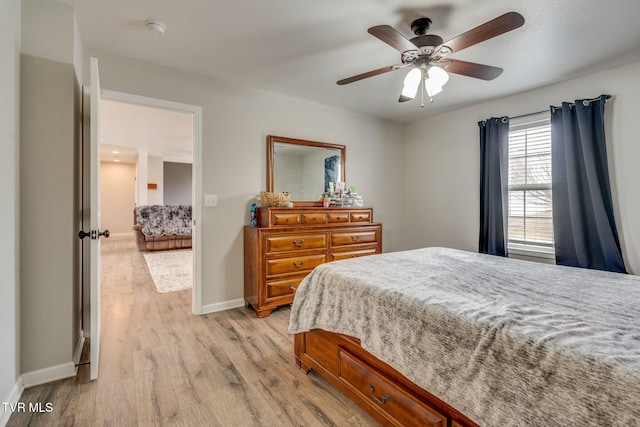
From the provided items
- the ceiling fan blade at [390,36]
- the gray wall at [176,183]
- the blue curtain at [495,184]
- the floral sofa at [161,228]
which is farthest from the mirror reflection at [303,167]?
the gray wall at [176,183]

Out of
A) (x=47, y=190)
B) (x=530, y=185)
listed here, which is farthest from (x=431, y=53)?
(x=47, y=190)

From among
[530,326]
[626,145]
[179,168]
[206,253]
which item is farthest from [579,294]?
[179,168]

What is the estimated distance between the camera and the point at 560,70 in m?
2.70

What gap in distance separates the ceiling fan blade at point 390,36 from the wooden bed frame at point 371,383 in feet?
5.49

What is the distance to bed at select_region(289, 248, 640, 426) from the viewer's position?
0.83 m

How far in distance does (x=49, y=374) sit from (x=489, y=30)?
327 centimetres

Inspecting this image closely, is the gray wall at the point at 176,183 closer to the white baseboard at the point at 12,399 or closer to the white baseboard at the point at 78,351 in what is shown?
the white baseboard at the point at 78,351

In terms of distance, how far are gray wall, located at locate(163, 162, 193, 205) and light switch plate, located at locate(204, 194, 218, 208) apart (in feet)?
23.1

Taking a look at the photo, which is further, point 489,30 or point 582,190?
point 582,190

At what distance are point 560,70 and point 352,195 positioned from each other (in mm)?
2362

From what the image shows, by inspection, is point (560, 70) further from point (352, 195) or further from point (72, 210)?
point (72, 210)

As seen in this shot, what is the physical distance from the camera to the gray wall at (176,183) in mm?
9172

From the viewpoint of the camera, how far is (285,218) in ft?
10.1

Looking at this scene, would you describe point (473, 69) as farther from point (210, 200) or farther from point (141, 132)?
point (141, 132)
